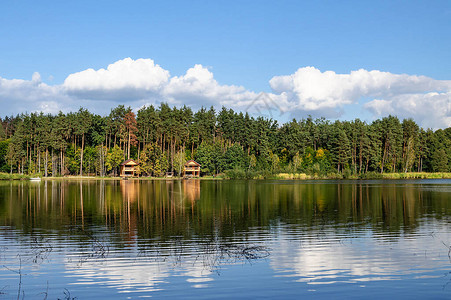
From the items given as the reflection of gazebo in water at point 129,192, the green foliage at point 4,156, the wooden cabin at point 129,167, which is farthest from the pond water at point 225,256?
the green foliage at point 4,156

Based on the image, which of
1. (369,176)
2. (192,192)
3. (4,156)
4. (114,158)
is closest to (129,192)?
(192,192)

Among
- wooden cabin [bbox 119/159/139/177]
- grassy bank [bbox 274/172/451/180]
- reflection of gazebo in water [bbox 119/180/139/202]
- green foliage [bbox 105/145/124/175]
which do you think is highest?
green foliage [bbox 105/145/124/175]

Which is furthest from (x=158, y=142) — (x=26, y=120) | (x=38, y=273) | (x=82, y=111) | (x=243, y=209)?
(x=38, y=273)

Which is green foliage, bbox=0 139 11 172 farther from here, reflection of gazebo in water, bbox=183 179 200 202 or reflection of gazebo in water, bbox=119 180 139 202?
reflection of gazebo in water, bbox=183 179 200 202

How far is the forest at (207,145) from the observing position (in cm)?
12631

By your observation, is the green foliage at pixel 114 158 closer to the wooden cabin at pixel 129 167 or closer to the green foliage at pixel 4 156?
the wooden cabin at pixel 129 167

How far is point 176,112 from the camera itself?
436ft

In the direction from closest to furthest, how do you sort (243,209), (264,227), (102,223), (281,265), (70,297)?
(70,297) < (281,265) < (264,227) < (102,223) < (243,209)

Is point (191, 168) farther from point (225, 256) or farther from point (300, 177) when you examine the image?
point (225, 256)

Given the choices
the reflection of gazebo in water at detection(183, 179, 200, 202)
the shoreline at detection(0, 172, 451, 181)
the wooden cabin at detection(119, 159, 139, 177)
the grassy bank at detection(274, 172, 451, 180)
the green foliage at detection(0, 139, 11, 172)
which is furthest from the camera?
the green foliage at detection(0, 139, 11, 172)

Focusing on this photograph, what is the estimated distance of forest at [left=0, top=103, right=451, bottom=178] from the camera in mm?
126312

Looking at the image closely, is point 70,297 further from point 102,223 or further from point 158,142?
point 158,142

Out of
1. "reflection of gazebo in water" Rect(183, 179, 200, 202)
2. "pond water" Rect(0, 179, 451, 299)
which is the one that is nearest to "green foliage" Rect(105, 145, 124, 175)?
"reflection of gazebo in water" Rect(183, 179, 200, 202)

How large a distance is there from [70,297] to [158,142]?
407ft
